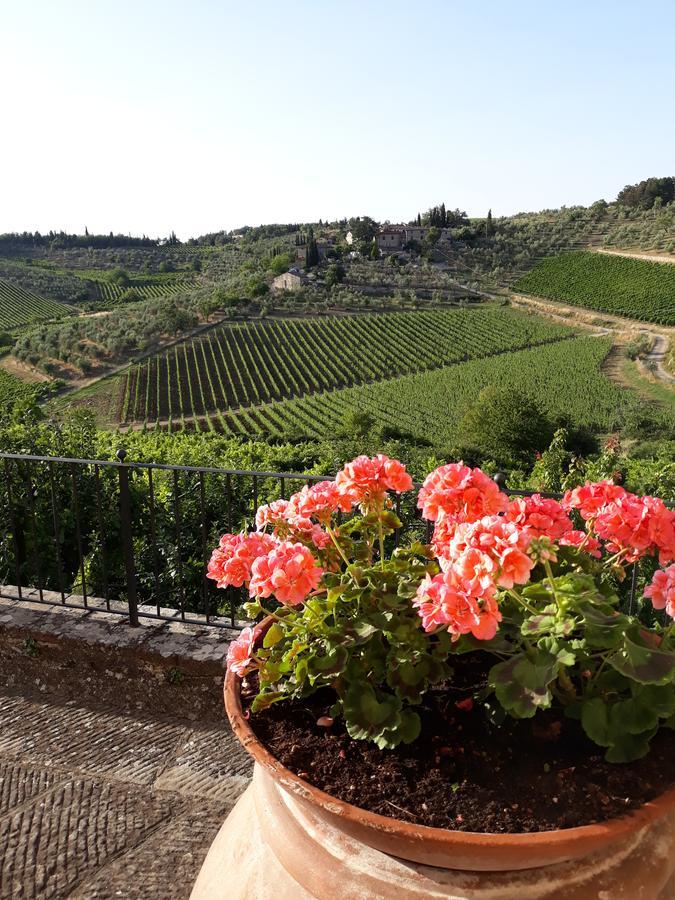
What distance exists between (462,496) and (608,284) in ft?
293

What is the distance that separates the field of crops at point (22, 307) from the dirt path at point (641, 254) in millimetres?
73569

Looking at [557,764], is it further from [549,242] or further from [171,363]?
[549,242]

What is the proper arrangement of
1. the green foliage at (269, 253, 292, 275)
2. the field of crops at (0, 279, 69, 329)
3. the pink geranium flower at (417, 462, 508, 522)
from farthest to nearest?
the green foliage at (269, 253, 292, 275) < the field of crops at (0, 279, 69, 329) < the pink geranium flower at (417, 462, 508, 522)

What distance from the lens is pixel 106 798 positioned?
259cm

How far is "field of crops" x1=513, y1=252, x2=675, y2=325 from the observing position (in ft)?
238

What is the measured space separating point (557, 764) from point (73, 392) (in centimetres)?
5763

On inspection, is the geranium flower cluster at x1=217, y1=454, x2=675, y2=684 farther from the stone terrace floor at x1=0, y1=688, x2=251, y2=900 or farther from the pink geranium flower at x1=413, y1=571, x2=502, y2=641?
the stone terrace floor at x1=0, y1=688, x2=251, y2=900

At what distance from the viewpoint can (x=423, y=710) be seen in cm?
153

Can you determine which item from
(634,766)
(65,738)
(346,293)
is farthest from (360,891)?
(346,293)

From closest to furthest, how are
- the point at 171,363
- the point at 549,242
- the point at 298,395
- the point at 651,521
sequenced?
the point at 651,521
the point at 298,395
the point at 171,363
the point at 549,242

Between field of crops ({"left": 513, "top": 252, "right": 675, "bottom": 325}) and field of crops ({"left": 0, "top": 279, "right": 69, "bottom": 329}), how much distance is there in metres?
60.9

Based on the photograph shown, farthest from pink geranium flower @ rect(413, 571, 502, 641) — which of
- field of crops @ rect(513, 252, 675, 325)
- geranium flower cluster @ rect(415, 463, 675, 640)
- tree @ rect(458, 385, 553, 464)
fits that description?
field of crops @ rect(513, 252, 675, 325)

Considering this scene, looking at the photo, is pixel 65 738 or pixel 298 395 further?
pixel 298 395

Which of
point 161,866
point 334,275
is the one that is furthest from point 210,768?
point 334,275
